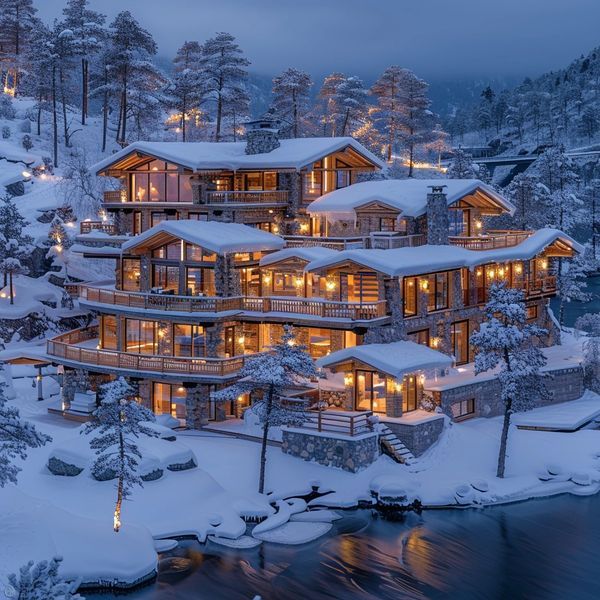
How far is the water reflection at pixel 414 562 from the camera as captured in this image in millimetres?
28109

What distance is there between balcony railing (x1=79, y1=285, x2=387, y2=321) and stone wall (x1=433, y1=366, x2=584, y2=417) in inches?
196

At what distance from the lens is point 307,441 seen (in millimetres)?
37469

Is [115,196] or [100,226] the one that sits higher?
[115,196]

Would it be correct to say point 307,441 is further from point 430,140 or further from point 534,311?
point 430,140

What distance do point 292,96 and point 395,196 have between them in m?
38.3

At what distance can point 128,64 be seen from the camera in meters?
77.5

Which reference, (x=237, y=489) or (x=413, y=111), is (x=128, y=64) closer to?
(x=413, y=111)

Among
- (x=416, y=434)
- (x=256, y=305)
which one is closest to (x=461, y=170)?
(x=256, y=305)

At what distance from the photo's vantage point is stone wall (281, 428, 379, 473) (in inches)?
1437

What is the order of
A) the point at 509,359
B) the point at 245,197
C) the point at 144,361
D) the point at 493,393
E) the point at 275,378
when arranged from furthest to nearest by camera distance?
the point at 245,197 → the point at 493,393 → the point at 144,361 → the point at 509,359 → the point at 275,378

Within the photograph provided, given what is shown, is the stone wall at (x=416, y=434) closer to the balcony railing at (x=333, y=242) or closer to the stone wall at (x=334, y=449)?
the stone wall at (x=334, y=449)

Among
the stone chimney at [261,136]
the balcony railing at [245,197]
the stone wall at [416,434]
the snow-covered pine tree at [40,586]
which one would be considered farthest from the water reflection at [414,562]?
the stone chimney at [261,136]

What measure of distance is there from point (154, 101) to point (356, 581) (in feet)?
192

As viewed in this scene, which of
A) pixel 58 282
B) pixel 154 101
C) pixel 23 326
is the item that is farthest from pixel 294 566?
pixel 154 101
